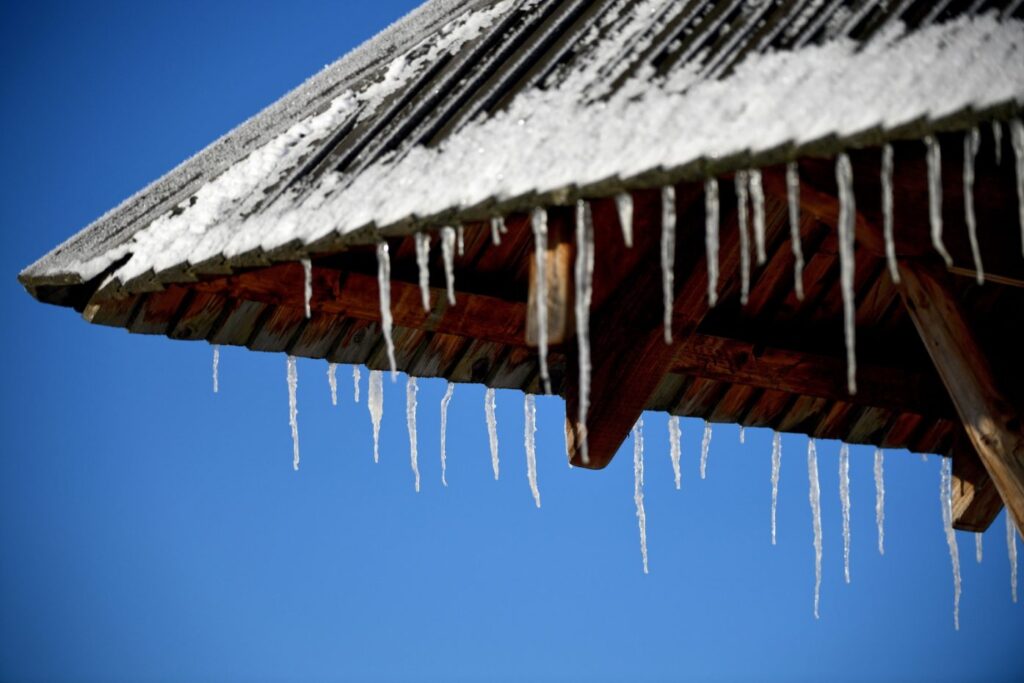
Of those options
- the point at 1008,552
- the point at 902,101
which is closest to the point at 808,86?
the point at 902,101

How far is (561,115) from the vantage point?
3564mm

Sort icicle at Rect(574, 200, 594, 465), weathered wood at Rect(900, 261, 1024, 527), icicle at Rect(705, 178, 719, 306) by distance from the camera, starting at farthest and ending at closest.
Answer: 1. weathered wood at Rect(900, 261, 1024, 527)
2. icicle at Rect(574, 200, 594, 465)
3. icicle at Rect(705, 178, 719, 306)

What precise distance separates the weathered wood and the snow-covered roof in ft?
3.54

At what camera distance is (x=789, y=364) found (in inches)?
214

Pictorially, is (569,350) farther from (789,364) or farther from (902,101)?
(902,101)

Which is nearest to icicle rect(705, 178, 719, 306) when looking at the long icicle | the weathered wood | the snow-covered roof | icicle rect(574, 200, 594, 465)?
the snow-covered roof

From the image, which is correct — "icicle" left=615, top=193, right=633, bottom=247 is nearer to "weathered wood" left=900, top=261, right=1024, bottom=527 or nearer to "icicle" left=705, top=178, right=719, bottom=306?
"icicle" left=705, top=178, right=719, bottom=306

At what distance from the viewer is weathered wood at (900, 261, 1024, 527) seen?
414 cm

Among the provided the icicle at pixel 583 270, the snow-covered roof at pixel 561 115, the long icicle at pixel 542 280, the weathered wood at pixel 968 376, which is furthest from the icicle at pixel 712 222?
the weathered wood at pixel 968 376

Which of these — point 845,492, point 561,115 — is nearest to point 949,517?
point 845,492

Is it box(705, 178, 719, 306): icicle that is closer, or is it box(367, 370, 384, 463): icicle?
box(705, 178, 719, 306): icicle

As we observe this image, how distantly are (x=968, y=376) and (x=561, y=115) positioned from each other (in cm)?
152

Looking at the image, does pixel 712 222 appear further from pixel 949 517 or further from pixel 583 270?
pixel 949 517

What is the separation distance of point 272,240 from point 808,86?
1.50m
